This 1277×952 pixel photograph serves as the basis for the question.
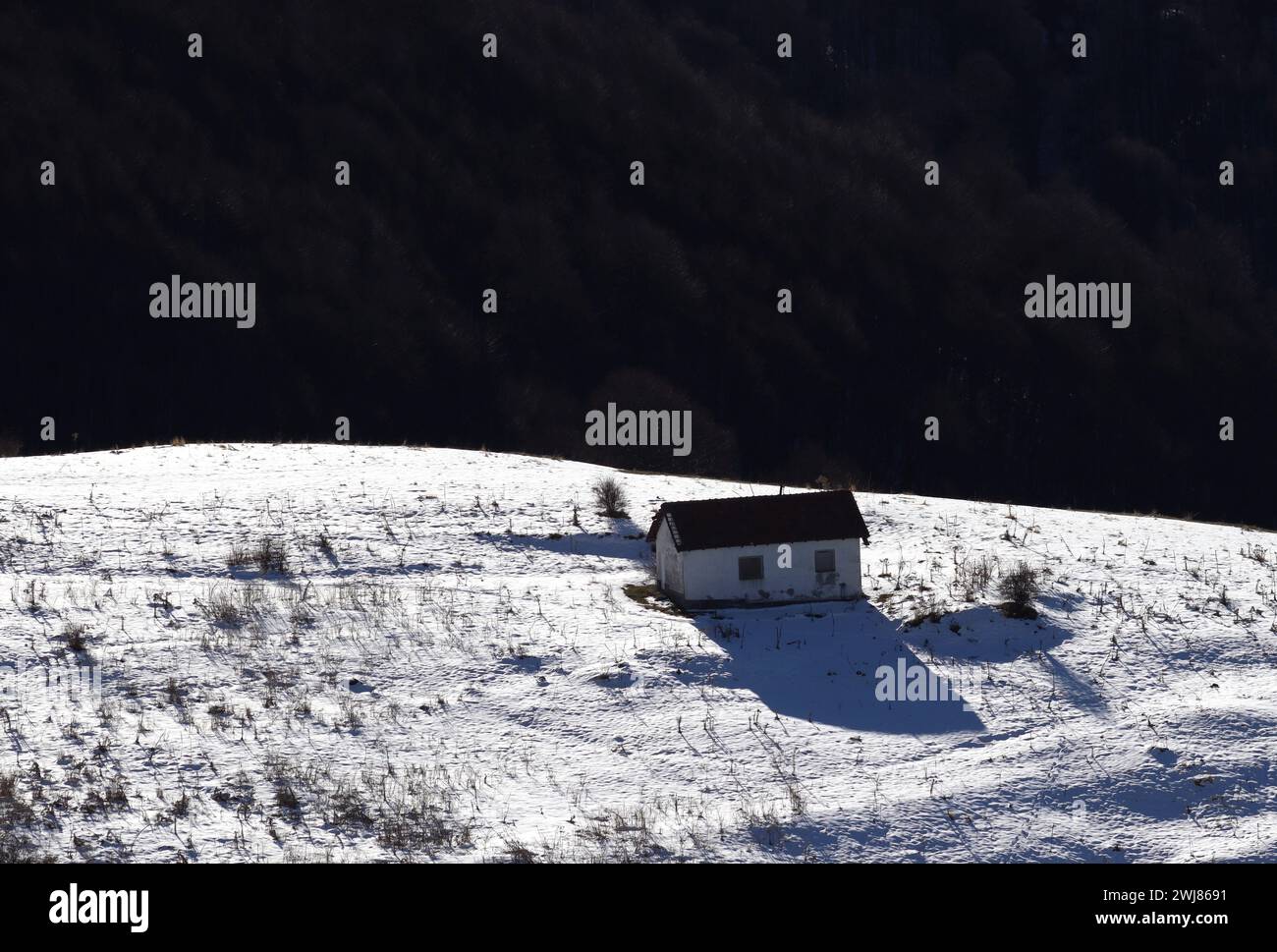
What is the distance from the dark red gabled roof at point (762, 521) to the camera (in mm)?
24094

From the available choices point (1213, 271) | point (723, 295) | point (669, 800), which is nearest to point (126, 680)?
point (669, 800)

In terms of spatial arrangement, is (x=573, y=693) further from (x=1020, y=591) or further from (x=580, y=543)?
(x=1020, y=591)

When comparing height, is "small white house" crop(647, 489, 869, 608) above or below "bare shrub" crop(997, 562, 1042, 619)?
above

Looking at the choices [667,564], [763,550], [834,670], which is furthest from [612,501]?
[834,670]

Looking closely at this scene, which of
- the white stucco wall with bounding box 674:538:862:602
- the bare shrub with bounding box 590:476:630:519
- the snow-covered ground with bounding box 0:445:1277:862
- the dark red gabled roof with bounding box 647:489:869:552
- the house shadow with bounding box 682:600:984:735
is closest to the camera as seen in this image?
the snow-covered ground with bounding box 0:445:1277:862

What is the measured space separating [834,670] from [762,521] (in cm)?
339

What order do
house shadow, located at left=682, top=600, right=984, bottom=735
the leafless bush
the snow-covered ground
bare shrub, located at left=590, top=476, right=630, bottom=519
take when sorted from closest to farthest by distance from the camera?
the snow-covered ground → house shadow, located at left=682, top=600, right=984, bottom=735 → the leafless bush → bare shrub, located at left=590, top=476, right=630, bottom=519

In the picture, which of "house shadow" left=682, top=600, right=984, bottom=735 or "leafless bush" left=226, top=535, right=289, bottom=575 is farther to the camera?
"leafless bush" left=226, top=535, right=289, bottom=575

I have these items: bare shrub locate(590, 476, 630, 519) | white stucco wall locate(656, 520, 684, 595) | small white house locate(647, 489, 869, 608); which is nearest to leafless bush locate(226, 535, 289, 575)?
white stucco wall locate(656, 520, 684, 595)

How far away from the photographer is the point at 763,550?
24.3 m

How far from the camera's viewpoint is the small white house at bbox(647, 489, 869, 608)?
24172 millimetres

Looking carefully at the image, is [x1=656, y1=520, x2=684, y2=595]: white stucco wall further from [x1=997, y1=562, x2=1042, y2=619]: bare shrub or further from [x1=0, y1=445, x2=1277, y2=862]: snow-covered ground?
Result: [x1=997, y1=562, x2=1042, y2=619]: bare shrub

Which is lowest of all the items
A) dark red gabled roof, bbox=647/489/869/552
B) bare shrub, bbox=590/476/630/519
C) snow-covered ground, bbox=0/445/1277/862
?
snow-covered ground, bbox=0/445/1277/862

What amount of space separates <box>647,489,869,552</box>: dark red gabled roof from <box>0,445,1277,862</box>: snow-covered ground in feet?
Result: 3.96
